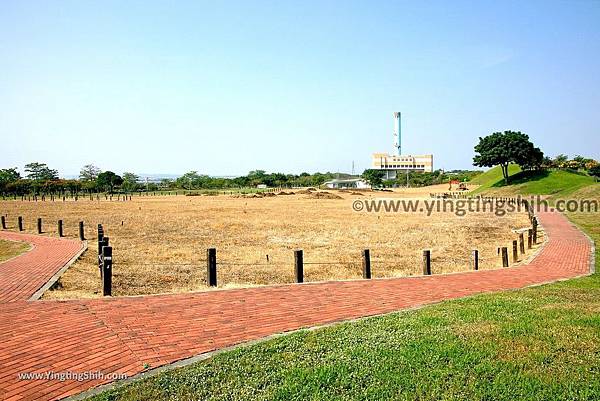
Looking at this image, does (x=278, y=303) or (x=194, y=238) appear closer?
(x=278, y=303)

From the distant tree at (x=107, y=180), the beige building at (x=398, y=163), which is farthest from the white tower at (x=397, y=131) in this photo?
the distant tree at (x=107, y=180)

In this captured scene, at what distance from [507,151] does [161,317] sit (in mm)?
67387

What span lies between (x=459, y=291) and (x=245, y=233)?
50.6 ft

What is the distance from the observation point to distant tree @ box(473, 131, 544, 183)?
65.6 meters

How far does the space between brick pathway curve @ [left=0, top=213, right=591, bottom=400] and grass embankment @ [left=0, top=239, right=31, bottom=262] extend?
10.7ft

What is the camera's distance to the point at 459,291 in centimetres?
921

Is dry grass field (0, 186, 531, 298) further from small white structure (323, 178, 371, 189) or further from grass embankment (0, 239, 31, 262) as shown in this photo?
small white structure (323, 178, 371, 189)

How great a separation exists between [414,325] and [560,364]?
1.79m

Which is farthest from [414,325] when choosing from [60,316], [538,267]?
[538,267]

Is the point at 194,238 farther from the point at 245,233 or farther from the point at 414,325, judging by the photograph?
the point at 414,325

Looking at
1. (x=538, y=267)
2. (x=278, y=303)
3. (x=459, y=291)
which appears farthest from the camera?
(x=538, y=267)

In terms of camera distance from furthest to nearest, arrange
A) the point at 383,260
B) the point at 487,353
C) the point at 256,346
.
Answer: the point at 383,260, the point at 256,346, the point at 487,353

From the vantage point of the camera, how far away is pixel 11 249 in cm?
1588

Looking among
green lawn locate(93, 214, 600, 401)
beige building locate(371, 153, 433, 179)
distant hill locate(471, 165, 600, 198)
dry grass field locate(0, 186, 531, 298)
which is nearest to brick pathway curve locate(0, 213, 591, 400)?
green lawn locate(93, 214, 600, 401)
